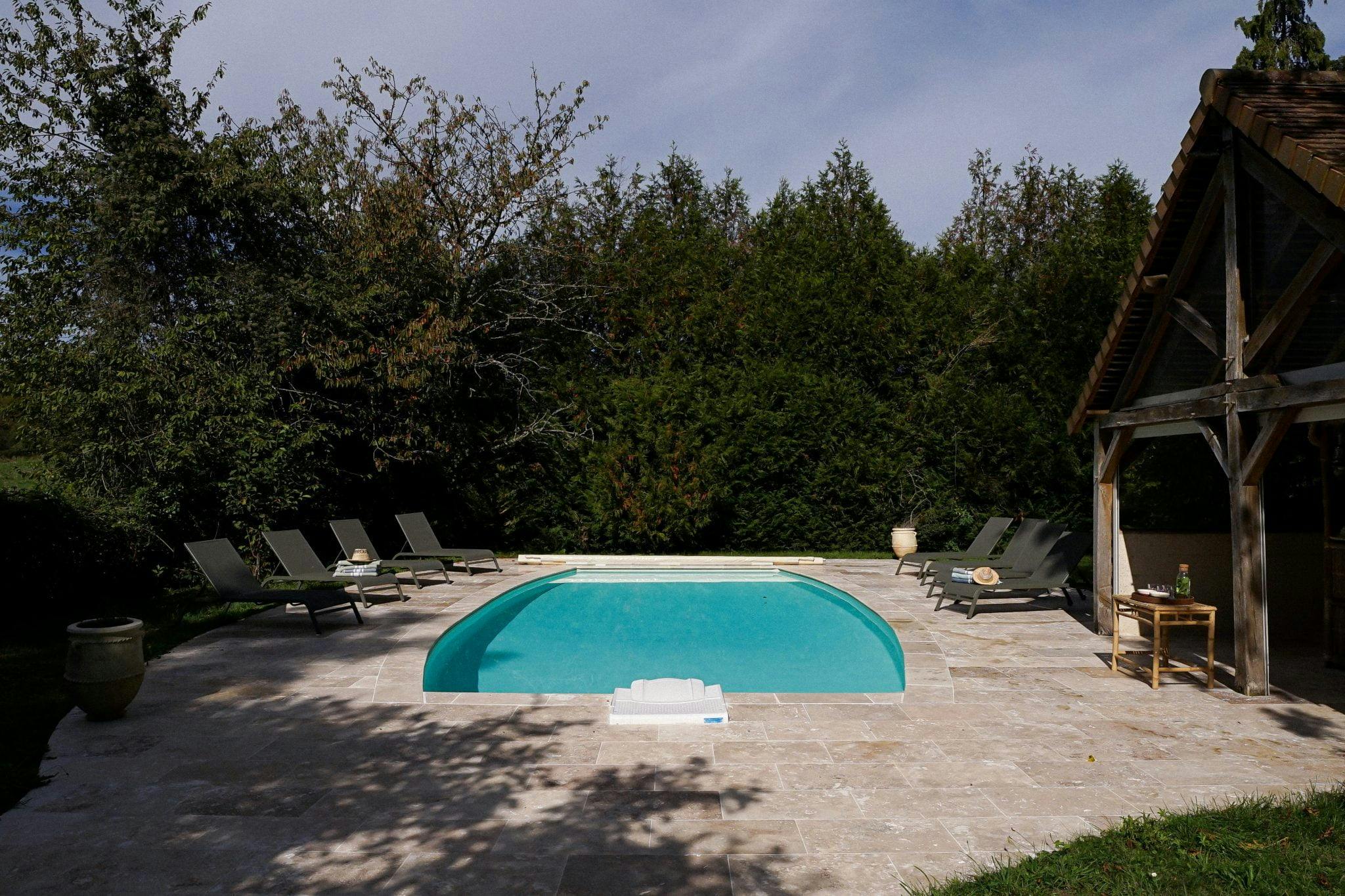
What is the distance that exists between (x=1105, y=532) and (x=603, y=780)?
629 cm

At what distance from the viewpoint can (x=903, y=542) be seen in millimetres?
14867

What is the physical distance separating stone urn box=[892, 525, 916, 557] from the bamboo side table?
730 centimetres

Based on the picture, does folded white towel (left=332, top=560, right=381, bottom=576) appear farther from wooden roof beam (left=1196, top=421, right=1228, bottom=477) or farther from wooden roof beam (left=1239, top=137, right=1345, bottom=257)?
wooden roof beam (left=1239, top=137, right=1345, bottom=257)

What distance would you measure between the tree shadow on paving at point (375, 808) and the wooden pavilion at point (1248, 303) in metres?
4.72

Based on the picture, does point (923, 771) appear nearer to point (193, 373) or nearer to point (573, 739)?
point (573, 739)

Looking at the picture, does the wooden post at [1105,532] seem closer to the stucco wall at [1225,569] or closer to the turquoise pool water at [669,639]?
the stucco wall at [1225,569]

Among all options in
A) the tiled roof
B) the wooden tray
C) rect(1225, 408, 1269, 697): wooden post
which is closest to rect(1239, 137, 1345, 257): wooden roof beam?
the tiled roof

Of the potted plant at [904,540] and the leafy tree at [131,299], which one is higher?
the leafy tree at [131,299]

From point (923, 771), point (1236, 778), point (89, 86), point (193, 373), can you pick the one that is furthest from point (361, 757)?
point (89, 86)

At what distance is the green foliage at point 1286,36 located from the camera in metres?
16.0

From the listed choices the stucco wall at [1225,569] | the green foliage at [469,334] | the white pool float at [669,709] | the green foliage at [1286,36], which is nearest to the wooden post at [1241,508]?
the stucco wall at [1225,569]

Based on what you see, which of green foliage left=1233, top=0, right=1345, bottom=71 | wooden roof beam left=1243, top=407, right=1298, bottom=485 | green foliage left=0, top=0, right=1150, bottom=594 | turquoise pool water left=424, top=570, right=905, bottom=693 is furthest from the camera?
green foliage left=1233, top=0, right=1345, bottom=71

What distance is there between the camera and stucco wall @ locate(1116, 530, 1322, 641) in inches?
353

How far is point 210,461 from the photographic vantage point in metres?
11.6
